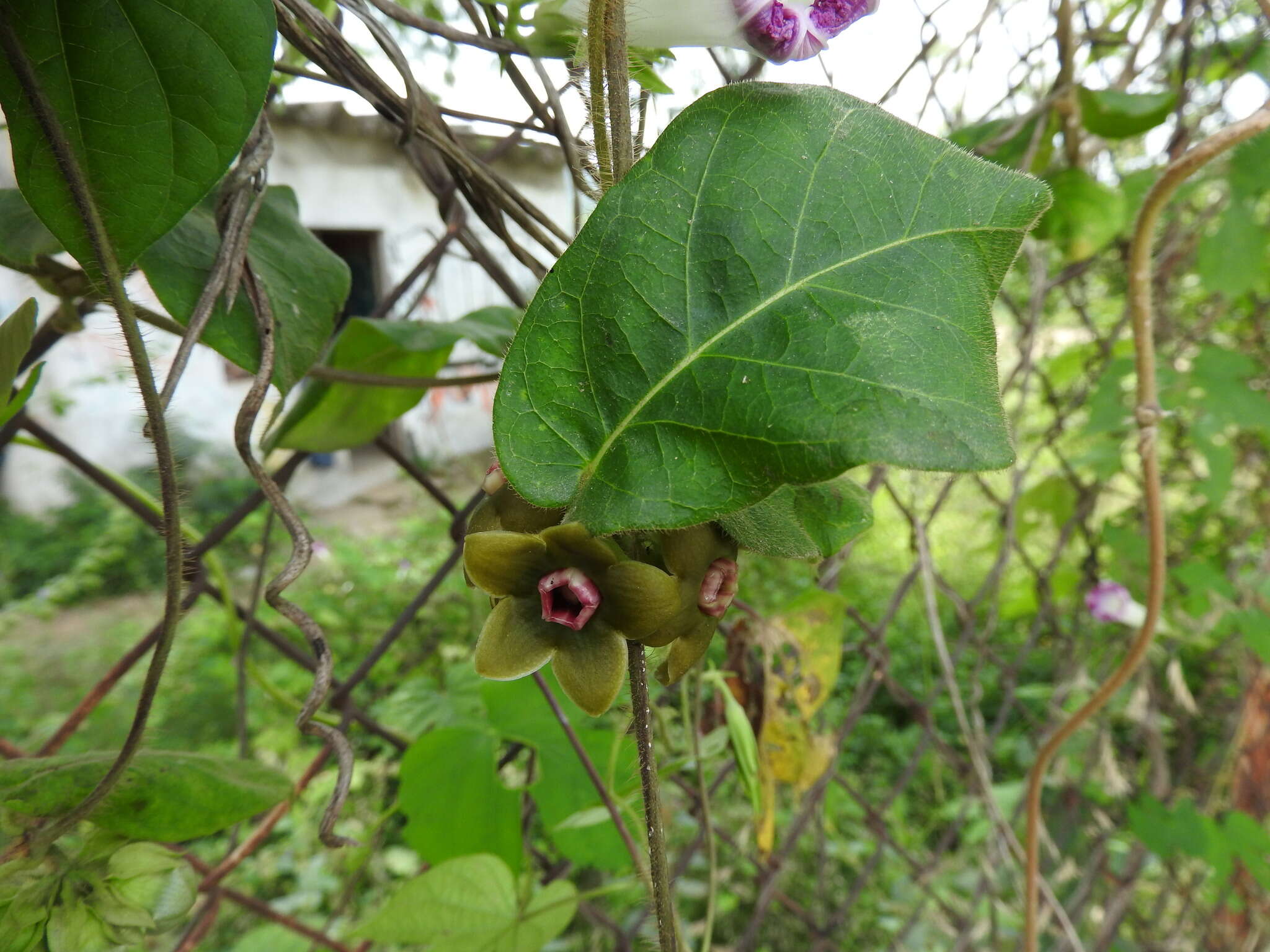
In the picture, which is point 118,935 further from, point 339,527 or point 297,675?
point 339,527

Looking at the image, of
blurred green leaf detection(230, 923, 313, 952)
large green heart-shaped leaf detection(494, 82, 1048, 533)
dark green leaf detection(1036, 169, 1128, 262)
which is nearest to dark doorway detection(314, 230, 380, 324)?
blurred green leaf detection(230, 923, 313, 952)

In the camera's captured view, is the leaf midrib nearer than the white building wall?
Yes

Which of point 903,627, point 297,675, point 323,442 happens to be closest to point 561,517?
point 323,442

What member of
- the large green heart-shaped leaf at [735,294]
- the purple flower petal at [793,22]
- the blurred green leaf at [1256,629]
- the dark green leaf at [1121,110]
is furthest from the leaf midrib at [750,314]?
the blurred green leaf at [1256,629]

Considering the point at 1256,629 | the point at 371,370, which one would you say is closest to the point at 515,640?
the point at 371,370

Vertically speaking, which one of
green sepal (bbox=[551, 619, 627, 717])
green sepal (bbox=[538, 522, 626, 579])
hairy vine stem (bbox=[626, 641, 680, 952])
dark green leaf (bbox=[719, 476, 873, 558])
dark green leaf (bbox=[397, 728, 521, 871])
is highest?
dark green leaf (bbox=[719, 476, 873, 558])

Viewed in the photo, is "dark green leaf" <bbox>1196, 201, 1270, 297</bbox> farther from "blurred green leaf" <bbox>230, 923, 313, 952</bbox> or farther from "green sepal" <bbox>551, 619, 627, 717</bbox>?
"blurred green leaf" <bbox>230, 923, 313, 952</bbox>

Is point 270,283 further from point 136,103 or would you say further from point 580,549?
point 580,549

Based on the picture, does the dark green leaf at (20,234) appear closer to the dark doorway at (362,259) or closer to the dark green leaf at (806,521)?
the dark green leaf at (806,521)
